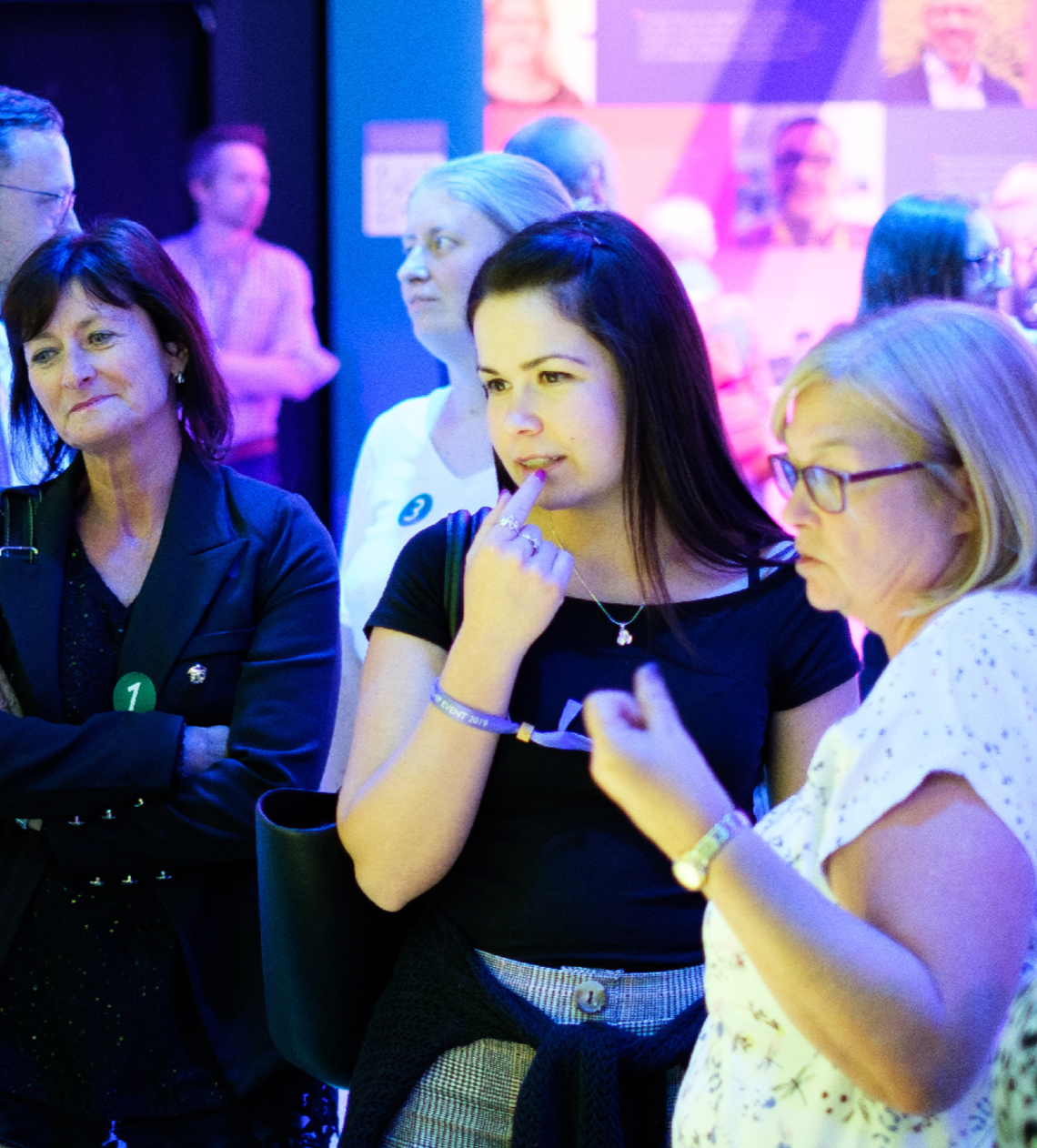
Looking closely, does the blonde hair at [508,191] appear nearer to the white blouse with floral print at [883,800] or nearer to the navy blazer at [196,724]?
the navy blazer at [196,724]

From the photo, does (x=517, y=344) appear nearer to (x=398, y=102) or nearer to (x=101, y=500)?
(x=101, y=500)

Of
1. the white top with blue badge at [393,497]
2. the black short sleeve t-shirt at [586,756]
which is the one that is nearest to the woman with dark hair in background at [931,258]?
the white top with blue badge at [393,497]

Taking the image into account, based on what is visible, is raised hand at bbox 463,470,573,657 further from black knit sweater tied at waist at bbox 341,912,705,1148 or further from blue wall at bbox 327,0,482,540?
blue wall at bbox 327,0,482,540

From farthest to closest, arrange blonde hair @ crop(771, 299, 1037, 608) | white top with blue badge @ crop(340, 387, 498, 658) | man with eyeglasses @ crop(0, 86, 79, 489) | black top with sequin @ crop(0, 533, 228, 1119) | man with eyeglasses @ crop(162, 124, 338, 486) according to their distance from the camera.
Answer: man with eyeglasses @ crop(162, 124, 338, 486) < man with eyeglasses @ crop(0, 86, 79, 489) < white top with blue badge @ crop(340, 387, 498, 658) < black top with sequin @ crop(0, 533, 228, 1119) < blonde hair @ crop(771, 299, 1037, 608)

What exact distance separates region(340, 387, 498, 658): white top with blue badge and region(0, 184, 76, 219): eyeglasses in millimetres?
799

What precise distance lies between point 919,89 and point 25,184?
3.18m

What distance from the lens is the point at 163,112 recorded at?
4875 millimetres

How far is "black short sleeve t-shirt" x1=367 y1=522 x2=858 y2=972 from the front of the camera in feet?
4.99

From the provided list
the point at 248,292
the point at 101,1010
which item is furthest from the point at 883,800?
the point at 248,292

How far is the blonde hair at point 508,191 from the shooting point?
2.81 meters

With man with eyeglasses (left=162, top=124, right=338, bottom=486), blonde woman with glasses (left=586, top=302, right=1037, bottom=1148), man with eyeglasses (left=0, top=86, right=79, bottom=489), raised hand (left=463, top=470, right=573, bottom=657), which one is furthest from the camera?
man with eyeglasses (left=162, top=124, right=338, bottom=486)

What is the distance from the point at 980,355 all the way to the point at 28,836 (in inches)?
57.4

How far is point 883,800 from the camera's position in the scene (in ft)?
3.41

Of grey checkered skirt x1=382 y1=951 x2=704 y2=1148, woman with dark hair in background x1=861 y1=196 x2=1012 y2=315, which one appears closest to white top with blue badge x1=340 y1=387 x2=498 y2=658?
woman with dark hair in background x1=861 y1=196 x2=1012 y2=315
